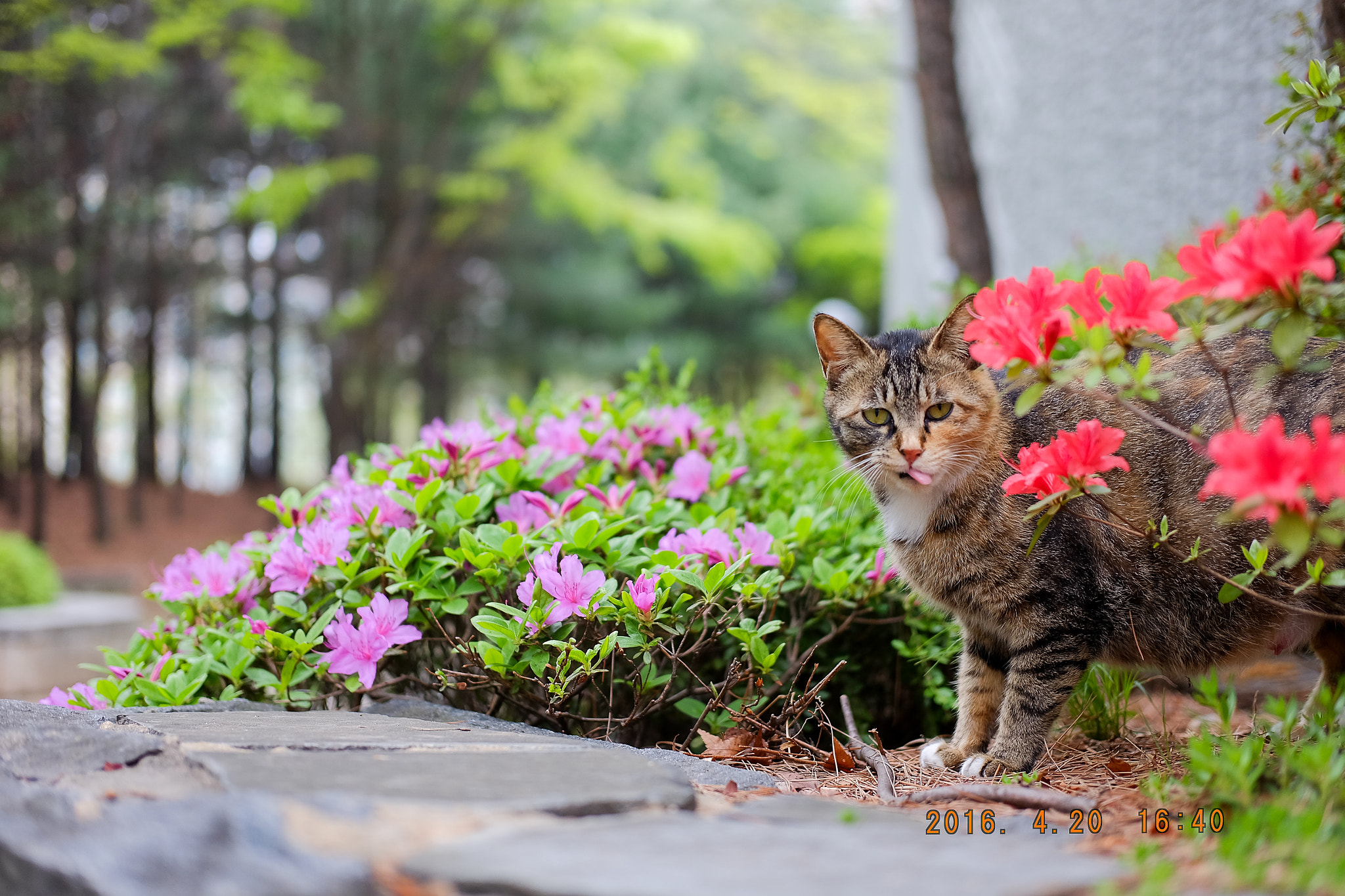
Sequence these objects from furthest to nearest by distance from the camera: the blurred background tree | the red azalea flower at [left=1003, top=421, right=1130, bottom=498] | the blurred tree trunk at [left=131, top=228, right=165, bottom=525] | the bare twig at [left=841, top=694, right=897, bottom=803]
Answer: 1. the blurred tree trunk at [left=131, top=228, right=165, bottom=525]
2. the blurred background tree
3. the bare twig at [left=841, top=694, right=897, bottom=803]
4. the red azalea flower at [left=1003, top=421, right=1130, bottom=498]

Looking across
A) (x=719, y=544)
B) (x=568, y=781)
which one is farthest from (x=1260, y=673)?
(x=568, y=781)

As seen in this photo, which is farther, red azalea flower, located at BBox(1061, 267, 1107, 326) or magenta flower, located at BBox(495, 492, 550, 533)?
magenta flower, located at BBox(495, 492, 550, 533)

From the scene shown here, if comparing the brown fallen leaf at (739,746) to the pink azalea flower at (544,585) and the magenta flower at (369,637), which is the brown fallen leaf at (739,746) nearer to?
the pink azalea flower at (544,585)

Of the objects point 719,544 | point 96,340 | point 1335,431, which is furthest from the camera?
point 96,340

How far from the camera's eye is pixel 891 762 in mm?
2582

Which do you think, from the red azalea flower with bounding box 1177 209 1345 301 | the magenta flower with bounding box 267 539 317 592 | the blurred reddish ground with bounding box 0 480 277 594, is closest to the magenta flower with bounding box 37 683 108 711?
the magenta flower with bounding box 267 539 317 592

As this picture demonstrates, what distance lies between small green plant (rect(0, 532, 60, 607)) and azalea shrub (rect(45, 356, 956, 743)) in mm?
6286

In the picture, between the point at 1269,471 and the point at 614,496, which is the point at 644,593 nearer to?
the point at 614,496

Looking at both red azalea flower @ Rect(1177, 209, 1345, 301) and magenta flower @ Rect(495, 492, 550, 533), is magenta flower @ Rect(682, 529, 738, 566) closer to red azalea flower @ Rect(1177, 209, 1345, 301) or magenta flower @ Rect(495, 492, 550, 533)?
magenta flower @ Rect(495, 492, 550, 533)

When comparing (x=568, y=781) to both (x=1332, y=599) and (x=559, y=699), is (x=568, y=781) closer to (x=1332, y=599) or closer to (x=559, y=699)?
(x=559, y=699)

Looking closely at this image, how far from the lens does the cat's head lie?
2.65 m

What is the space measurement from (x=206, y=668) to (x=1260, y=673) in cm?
354

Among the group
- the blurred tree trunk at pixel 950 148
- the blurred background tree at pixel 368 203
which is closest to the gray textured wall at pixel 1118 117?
the blurred tree trunk at pixel 950 148

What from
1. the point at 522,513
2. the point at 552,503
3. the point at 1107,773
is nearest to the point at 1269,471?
the point at 1107,773
